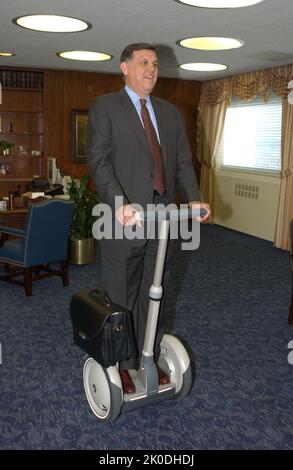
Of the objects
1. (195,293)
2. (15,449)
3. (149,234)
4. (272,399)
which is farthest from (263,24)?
(15,449)

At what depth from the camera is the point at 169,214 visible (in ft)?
6.75

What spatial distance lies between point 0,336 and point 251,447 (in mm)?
2046

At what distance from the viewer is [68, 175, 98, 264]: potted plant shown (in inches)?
217

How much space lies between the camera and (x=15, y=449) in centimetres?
224

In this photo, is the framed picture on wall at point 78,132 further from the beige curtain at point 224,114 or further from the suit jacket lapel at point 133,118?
the suit jacket lapel at point 133,118

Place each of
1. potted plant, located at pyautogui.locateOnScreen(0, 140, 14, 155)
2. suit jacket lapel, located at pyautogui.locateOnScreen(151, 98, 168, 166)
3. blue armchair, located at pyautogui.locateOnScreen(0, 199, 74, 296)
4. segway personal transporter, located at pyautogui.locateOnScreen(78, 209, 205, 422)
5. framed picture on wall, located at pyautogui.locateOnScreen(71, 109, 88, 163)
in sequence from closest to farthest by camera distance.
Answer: segway personal transporter, located at pyautogui.locateOnScreen(78, 209, 205, 422) < suit jacket lapel, located at pyautogui.locateOnScreen(151, 98, 168, 166) < blue armchair, located at pyautogui.locateOnScreen(0, 199, 74, 296) < potted plant, located at pyautogui.locateOnScreen(0, 140, 14, 155) < framed picture on wall, located at pyautogui.locateOnScreen(71, 109, 88, 163)

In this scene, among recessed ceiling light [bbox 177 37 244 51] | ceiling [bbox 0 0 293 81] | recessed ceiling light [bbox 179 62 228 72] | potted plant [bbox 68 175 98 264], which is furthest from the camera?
recessed ceiling light [bbox 179 62 228 72]

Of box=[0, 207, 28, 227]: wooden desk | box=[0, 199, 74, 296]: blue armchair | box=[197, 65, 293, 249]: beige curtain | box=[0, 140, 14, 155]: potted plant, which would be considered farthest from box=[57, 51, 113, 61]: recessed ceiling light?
box=[0, 199, 74, 296]: blue armchair

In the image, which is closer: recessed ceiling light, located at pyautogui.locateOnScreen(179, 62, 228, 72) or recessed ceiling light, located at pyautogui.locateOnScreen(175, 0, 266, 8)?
recessed ceiling light, located at pyautogui.locateOnScreen(175, 0, 266, 8)

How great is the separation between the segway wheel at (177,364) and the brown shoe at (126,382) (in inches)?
Result: 8.8

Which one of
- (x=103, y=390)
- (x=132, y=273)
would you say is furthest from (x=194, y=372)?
(x=132, y=273)

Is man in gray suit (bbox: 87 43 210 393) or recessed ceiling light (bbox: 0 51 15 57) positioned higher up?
recessed ceiling light (bbox: 0 51 15 57)

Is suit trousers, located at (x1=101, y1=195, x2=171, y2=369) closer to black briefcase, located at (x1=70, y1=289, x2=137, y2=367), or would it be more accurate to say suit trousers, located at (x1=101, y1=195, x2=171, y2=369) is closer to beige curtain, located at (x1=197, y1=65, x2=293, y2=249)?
black briefcase, located at (x1=70, y1=289, x2=137, y2=367)

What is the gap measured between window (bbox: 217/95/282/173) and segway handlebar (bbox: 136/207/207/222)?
17.6ft
